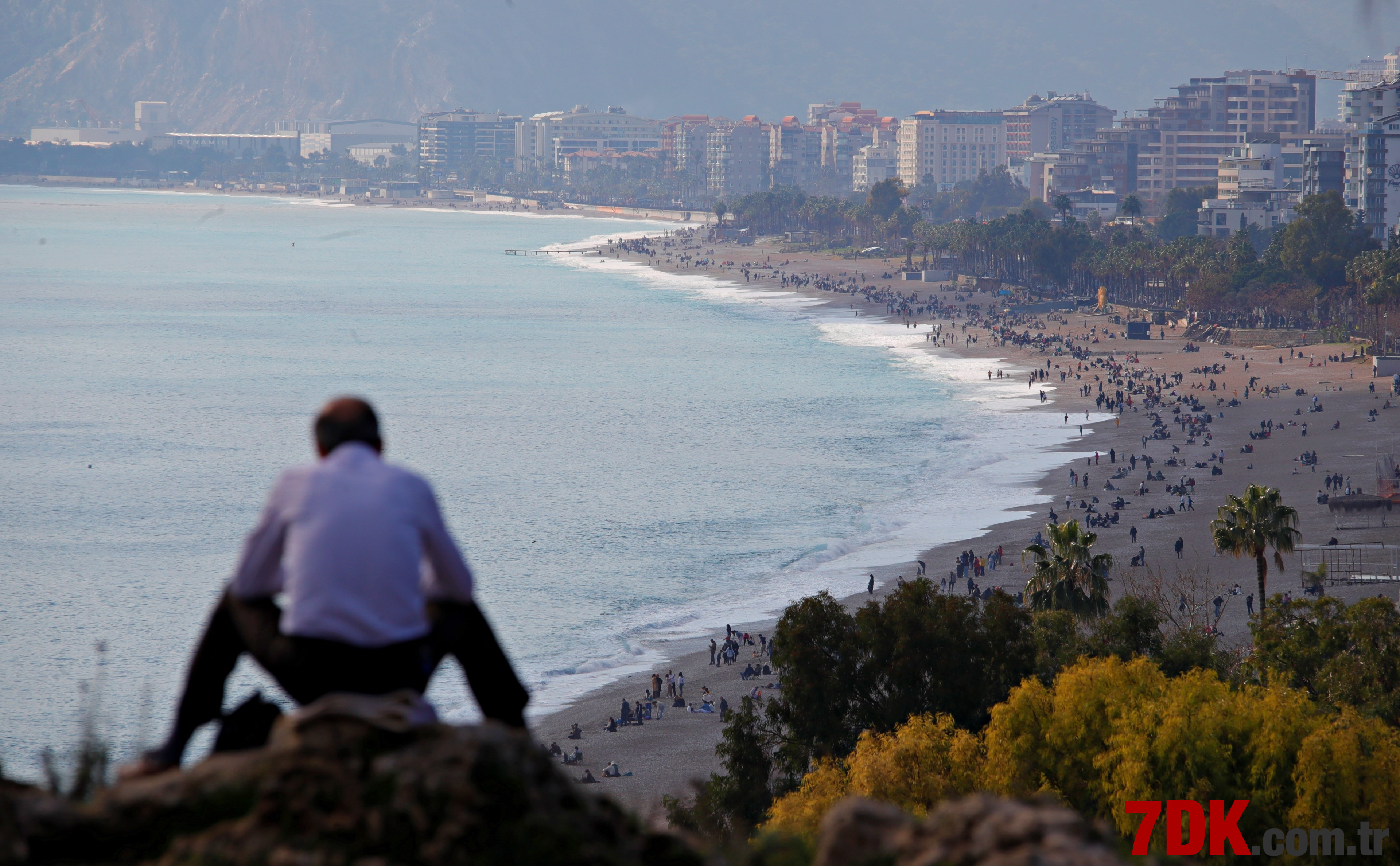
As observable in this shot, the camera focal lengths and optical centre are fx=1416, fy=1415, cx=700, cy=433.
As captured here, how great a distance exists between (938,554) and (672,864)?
4079 cm

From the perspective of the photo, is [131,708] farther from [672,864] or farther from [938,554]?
[672,864]

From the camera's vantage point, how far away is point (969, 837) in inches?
185

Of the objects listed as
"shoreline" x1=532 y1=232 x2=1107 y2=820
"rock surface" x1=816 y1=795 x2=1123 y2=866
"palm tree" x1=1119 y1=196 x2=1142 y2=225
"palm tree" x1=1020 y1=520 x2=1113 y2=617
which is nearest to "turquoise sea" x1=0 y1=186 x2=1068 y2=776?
"shoreline" x1=532 y1=232 x2=1107 y2=820

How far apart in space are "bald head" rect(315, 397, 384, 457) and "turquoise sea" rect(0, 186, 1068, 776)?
1969 millimetres

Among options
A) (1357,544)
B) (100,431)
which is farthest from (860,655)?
(100,431)

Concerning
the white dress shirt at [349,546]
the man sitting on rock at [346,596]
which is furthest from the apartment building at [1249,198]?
the white dress shirt at [349,546]

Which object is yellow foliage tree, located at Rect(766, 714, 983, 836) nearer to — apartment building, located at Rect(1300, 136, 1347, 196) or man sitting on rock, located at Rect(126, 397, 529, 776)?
man sitting on rock, located at Rect(126, 397, 529, 776)

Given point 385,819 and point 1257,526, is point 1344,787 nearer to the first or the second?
point 1257,526

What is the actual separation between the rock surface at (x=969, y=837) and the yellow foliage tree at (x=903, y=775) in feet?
47.4

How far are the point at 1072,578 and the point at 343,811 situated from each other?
27739 mm

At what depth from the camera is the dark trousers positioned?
462 cm

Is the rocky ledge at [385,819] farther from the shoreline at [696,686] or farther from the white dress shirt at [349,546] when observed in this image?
the shoreline at [696,686]

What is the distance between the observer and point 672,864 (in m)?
4.84

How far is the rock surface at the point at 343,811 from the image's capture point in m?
4.27
